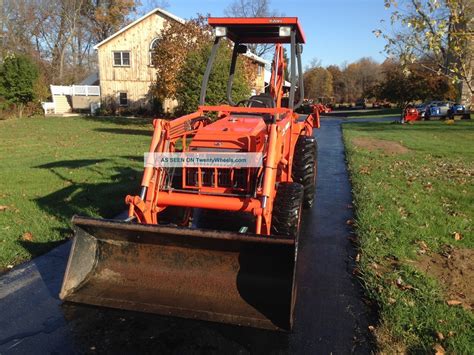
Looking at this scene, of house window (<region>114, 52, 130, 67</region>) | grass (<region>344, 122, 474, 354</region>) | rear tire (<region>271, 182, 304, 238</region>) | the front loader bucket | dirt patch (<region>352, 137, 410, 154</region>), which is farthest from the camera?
house window (<region>114, 52, 130, 67</region>)

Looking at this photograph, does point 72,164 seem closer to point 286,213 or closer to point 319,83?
point 286,213

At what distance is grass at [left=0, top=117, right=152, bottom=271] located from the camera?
5.64 meters

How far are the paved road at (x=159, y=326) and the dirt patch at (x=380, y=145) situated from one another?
10.2 meters

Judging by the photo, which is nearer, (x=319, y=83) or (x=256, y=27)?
(x=256, y=27)

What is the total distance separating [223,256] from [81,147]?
12307mm

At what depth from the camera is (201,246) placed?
390 centimetres

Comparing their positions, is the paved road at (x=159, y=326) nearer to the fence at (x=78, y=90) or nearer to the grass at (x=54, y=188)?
the grass at (x=54, y=188)

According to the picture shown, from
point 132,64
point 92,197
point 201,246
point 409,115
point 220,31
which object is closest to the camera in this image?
point 201,246

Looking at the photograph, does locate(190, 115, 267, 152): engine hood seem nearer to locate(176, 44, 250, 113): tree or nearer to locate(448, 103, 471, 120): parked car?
locate(176, 44, 250, 113): tree

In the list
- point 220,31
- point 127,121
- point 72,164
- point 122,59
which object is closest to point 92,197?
point 220,31

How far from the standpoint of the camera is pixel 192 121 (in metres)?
5.61

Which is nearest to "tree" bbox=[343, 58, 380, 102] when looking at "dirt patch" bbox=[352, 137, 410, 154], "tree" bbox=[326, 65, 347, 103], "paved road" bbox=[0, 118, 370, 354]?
"tree" bbox=[326, 65, 347, 103]

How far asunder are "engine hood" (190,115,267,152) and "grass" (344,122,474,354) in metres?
1.82

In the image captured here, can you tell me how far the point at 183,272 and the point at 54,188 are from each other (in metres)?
5.32
